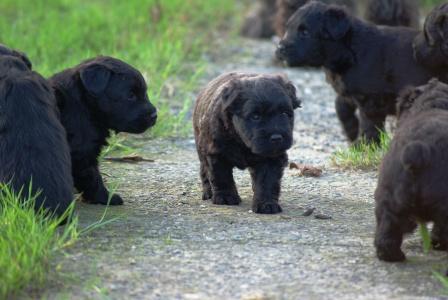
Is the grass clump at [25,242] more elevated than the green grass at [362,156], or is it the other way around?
the grass clump at [25,242]

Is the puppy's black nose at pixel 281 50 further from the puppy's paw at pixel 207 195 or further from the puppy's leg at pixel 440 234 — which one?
the puppy's leg at pixel 440 234

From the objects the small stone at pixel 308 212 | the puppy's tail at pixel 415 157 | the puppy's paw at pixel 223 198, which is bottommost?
the puppy's paw at pixel 223 198

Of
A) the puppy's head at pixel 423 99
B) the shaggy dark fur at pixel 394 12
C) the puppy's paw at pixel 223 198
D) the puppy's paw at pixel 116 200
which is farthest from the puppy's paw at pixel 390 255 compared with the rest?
the shaggy dark fur at pixel 394 12

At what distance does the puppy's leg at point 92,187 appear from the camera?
6238 mm

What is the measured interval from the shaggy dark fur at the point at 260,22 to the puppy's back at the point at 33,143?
7.64 metres

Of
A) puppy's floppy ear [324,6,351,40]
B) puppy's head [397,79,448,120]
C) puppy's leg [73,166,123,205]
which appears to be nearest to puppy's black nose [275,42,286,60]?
puppy's floppy ear [324,6,351,40]

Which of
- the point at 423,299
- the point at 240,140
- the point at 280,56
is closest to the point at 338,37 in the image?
the point at 280,56

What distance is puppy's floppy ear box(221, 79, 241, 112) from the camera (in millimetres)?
6133

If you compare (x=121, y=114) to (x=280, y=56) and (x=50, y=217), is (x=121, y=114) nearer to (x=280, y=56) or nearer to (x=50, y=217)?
(x=50, y=217)

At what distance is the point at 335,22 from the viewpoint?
8.19 metres

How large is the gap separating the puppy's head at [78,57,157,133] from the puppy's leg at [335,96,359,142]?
276cm

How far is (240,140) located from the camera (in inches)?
246

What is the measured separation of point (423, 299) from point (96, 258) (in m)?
1.59

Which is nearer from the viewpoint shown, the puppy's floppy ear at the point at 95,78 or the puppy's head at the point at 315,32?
the puppy's floppy ear at the point at 95,78
